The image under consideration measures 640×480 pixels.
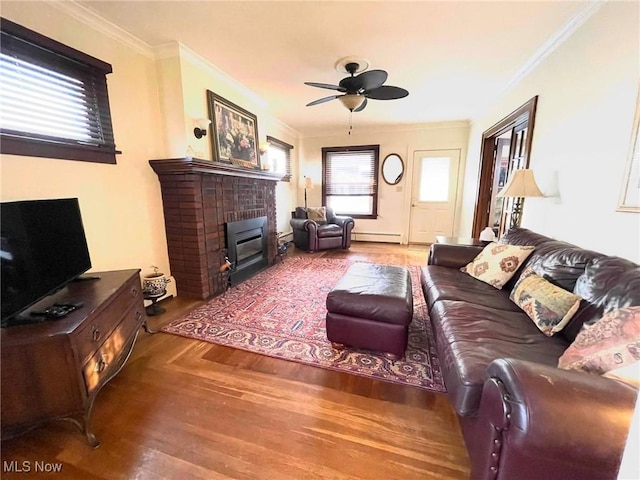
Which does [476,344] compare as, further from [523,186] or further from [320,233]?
[320,233]

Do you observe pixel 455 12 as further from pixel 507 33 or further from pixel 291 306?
pixel 291 306

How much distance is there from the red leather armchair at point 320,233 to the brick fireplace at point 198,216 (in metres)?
1.87

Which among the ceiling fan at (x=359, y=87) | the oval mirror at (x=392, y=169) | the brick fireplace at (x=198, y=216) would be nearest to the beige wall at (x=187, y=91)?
the brick fireplace at (x=198, y=216)

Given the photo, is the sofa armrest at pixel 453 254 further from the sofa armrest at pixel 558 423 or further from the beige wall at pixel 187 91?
the beige wall at pixel 187 91

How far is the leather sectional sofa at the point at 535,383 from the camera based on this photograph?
2.38 ft

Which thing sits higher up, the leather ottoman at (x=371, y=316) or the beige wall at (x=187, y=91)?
the beige wall at (x=187, y=91)

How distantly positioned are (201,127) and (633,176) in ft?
11.3

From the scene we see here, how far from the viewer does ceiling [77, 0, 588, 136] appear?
198cm

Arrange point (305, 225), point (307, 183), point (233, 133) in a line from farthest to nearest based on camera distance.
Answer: point (307, 183) < point (305, 225) < point (233, 133)

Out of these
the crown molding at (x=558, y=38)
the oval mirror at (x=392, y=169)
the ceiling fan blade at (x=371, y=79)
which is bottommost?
the oval mirror at (x=392, y=169)

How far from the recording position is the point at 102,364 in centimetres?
142

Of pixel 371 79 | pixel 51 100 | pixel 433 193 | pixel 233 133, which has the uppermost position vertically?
pixel 371 79

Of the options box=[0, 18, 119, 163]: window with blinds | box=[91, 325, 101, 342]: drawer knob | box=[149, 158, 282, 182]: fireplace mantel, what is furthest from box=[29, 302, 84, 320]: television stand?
box=[149, 158, 282, 182]: fireplace mantel

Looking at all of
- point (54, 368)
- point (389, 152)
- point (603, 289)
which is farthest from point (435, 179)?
point (54, 368)
